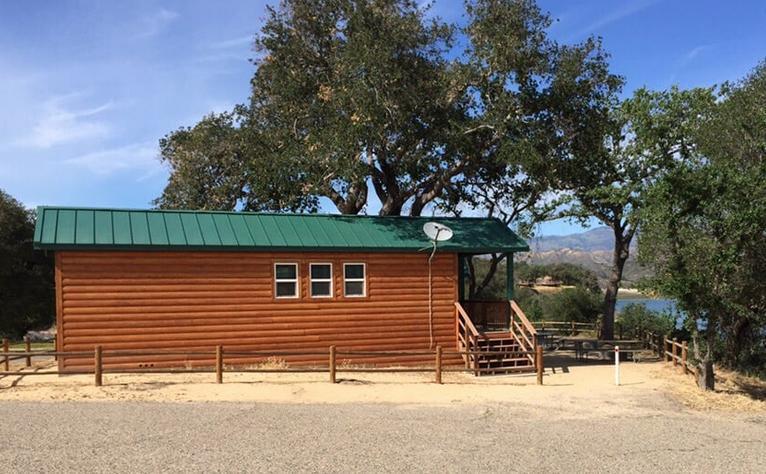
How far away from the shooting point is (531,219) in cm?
2352

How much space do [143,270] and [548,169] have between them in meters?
11.4

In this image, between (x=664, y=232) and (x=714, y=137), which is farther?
(x=714, y=137)

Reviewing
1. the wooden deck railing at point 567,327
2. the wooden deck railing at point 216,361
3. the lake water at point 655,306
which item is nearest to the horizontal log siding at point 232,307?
the wooden deck railing at point 216,361

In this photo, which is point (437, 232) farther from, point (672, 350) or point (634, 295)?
point (634, 295)

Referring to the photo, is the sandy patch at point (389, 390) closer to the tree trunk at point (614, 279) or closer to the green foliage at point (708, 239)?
the green foliage at point (708, 239)

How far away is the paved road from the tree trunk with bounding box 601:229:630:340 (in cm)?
1336

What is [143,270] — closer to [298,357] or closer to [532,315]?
[298,357]

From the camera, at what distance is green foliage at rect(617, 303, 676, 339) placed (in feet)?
78.4

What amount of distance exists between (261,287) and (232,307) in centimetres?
82

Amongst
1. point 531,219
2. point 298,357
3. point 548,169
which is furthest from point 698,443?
point 531,219

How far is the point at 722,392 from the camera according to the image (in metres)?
14.4

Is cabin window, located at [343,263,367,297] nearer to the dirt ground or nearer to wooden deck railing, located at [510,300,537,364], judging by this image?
the dirt ground

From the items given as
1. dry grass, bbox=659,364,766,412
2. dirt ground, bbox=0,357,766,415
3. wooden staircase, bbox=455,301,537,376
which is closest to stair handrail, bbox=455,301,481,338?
wooden staircase, bbox=455,301,537,376

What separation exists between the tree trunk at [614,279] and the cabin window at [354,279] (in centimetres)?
1231
